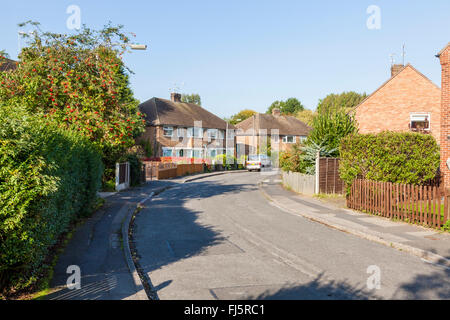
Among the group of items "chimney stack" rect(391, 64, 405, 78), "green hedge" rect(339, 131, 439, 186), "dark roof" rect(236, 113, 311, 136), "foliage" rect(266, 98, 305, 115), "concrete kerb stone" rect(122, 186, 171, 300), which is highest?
"foliage" rect(266, 98, 305, 115)

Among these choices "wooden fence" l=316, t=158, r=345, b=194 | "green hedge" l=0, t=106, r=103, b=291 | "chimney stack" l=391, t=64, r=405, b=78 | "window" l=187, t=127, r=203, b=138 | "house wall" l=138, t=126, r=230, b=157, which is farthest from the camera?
"window" l=187, t=127, r=203, b=138

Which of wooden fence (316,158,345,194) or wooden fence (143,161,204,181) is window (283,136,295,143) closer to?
wooden fence (143,161,204,181)

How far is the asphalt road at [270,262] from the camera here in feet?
21.0

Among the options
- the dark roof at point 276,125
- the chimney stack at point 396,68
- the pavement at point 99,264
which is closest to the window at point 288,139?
the dark roof at point 276,125

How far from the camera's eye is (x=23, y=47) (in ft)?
47.8

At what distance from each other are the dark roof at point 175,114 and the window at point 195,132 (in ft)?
2.28

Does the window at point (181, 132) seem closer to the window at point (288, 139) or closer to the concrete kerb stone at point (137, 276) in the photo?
the window at point (288, 139)

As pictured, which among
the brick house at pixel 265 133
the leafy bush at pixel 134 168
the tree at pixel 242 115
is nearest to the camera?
the leafy bush at pixel 134 168

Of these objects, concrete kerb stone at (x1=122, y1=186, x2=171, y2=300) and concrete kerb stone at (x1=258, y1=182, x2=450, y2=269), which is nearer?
concrete kerb stone at (x1=122, y1=186, x2=171, y2=300)

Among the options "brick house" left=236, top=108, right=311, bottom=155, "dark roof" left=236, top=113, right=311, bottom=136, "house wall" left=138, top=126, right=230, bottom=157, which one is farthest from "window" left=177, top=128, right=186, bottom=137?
"dark roof" left=236, top=113, right=311, bottom=136

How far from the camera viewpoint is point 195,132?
2169 inches

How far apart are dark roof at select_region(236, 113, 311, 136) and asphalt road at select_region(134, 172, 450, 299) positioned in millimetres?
51982

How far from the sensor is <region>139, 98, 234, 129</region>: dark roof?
51500 mm
